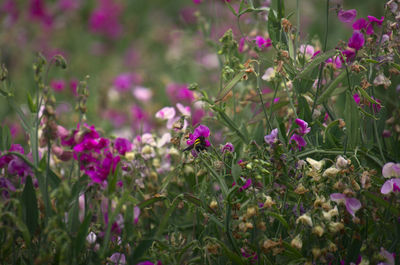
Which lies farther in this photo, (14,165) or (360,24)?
(360,24)

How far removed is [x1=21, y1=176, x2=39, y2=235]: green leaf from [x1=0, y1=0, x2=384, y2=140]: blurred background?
1609 mm

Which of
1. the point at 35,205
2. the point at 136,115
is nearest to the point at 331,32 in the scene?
the point at 136,115

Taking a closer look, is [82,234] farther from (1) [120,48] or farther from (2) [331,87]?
(1) [120,48]

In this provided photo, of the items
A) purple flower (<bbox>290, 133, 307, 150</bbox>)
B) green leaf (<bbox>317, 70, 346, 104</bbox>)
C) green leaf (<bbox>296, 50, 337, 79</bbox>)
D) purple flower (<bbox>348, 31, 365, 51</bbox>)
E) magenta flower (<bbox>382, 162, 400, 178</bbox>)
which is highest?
purple flower (<bbox>348, 31, 365, 51</bbox>)

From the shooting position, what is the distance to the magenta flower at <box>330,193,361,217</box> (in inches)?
47.1

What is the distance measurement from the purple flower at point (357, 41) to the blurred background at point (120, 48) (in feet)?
4.85

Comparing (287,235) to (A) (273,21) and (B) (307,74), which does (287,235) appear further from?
(A) (273,21)

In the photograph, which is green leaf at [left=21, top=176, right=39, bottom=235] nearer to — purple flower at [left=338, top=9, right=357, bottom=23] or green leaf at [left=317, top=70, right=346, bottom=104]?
green leaf at [left=317, top=70, right=346, bottom=104]

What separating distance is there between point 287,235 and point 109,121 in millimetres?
2290

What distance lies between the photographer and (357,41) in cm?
139

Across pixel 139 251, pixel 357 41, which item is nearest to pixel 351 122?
pixel 357 41

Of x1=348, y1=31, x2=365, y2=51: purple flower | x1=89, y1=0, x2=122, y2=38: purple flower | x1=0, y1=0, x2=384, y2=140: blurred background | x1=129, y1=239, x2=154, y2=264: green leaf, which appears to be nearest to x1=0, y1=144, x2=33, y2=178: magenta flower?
x1=129, y1=239, x2=154, y2=264: green leaf

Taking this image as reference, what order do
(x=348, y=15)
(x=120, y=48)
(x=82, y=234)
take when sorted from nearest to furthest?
(x=82, y=234), (x=348, y=15), (x=120, y=48)

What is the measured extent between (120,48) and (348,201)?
13.5 ft
